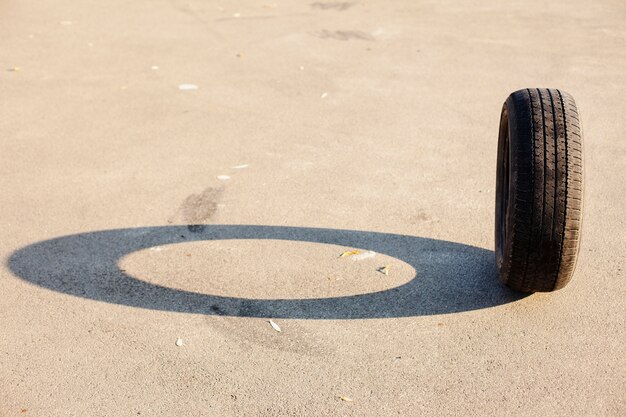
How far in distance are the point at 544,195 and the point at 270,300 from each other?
1810 mm

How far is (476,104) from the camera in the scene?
8.98 m

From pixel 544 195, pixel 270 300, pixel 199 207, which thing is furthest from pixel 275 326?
pixel 199 207

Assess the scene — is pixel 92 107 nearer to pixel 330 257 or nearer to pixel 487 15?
pixel 330 257

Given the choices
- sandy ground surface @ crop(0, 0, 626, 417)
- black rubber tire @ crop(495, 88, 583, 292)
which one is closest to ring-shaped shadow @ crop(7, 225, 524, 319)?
sandy ground surface @ crop(0, 0, 626, 417)

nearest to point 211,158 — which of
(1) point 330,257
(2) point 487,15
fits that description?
(1) point 330,257

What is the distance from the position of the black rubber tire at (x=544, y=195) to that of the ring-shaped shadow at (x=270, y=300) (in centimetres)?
36

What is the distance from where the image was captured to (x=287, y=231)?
6.20 meters

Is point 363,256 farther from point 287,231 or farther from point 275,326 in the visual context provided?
point 275,326

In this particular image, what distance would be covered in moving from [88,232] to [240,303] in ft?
5.36

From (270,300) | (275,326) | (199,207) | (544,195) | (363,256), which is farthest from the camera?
(199,207)

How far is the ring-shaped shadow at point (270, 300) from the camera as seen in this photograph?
517 cm

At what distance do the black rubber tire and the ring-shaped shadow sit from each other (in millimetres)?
358

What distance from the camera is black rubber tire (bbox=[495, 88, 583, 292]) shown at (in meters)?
4.82

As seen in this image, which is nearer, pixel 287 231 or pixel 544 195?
pixel 544 195
